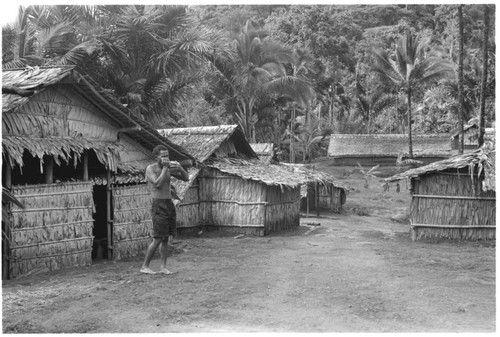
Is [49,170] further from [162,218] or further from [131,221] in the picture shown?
[162,218]

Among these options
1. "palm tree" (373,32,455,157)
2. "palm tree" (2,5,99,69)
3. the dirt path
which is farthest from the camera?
"palm tree" (373,32,455,157)

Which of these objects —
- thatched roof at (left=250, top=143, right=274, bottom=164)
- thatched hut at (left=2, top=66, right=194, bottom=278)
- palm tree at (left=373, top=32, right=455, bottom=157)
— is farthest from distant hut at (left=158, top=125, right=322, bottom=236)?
palm tree at (left=373, top=32, right=455, bottom=157)

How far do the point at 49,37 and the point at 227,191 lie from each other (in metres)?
6.10

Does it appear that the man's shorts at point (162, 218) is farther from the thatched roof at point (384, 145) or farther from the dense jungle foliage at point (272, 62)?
the thatched roof at point (384, 145)

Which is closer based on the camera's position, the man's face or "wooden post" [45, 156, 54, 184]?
the man's face

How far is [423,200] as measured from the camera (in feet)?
43.9

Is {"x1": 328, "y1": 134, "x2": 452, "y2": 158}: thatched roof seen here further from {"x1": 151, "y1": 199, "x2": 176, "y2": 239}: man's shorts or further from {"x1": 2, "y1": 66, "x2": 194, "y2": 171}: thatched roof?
{"x1": 151, "y1": 199, "x2": 176, "y2": 239}: man's shorts

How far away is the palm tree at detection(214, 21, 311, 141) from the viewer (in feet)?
79.4

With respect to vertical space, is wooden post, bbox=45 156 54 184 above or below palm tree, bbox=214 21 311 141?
below

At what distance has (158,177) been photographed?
784 centimetres

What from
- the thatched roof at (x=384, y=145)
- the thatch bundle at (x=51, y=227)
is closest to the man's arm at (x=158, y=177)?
the thatch bundle at (x=51, y=227)

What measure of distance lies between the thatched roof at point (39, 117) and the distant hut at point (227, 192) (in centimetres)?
490

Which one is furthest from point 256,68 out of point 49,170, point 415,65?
point 49,170

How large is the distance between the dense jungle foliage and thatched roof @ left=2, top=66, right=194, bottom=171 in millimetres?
5547
